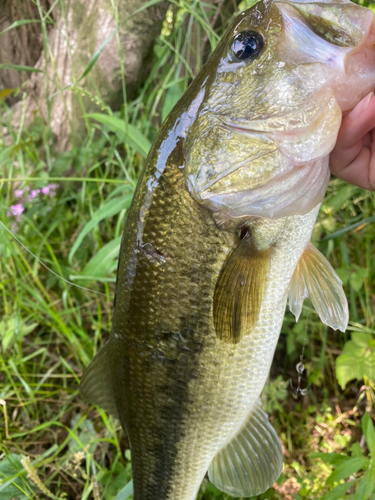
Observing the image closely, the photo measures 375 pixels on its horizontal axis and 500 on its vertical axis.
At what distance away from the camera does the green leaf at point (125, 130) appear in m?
1.65

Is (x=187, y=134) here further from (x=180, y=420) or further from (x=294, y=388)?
(x=294, y=388)

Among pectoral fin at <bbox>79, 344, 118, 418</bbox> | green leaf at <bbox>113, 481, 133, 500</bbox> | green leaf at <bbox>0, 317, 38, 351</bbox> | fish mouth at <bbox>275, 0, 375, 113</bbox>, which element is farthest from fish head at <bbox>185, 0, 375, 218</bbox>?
green leaf at <bbox>0, 317, 38, 351</bbox>

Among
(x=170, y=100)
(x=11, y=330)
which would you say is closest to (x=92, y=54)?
(x=170, y=100)

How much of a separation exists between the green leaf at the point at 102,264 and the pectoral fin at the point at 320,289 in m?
0.93

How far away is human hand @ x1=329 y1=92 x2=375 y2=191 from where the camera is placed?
2.91 feet

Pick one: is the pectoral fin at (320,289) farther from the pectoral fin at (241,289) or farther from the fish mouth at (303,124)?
the fish mouth at (303,124)

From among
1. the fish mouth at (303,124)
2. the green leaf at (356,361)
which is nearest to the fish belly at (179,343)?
the fish mouth at (303,124)

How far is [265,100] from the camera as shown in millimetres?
886

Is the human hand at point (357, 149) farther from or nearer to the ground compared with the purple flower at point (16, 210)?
farther from the ground

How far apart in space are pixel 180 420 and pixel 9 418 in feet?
4.09

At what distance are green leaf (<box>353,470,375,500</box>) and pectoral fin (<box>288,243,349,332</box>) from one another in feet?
1.66

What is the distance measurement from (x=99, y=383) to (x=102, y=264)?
1.98ft

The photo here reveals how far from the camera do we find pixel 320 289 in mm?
1061

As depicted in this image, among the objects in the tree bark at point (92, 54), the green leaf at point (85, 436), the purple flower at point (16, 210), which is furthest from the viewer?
the tree bark at point (92, 54)
